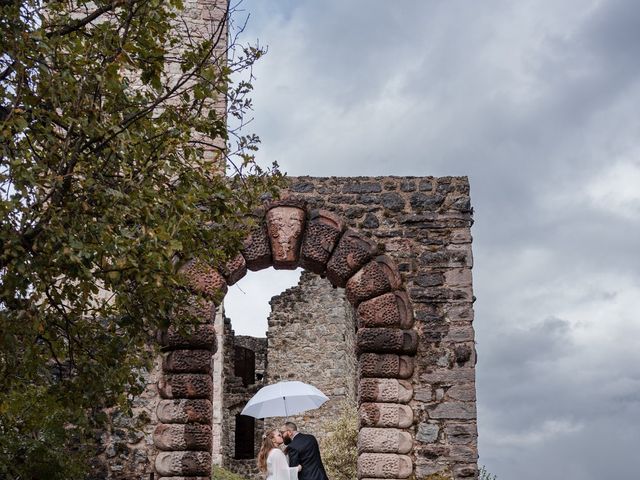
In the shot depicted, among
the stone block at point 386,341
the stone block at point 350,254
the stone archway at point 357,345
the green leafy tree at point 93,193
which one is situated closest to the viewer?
the green leafy tree at point 93,193

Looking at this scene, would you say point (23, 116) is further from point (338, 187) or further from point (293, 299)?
point (293, 299)

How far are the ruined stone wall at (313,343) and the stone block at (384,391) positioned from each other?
1313 centimetres

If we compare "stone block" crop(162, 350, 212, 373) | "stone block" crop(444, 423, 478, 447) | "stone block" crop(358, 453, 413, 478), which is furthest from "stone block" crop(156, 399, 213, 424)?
"stone block" crop(444, 423, 478, 447)

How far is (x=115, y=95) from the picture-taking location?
27.2ft

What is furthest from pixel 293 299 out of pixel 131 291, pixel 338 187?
pixel 131 291

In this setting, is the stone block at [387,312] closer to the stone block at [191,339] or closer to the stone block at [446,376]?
the stone block at [446,376]

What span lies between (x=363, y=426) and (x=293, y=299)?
47.5 ft

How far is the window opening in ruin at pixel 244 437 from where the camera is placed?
89.6 feet

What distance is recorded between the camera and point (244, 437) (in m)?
27.5

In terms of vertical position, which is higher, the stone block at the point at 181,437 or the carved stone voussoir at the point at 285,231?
the carved stone voussoir at the point at 285,231

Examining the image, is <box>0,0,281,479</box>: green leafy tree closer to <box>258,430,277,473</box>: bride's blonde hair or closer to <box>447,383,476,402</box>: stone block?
<box>258,430,277,473</box>: bride's blonde hair

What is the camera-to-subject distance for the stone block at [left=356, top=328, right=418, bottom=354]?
435 inches

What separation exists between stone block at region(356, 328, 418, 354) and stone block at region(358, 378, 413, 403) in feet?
1.02

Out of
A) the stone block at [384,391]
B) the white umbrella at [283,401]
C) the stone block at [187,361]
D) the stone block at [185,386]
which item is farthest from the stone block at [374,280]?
the white umbrella at [283,401]
